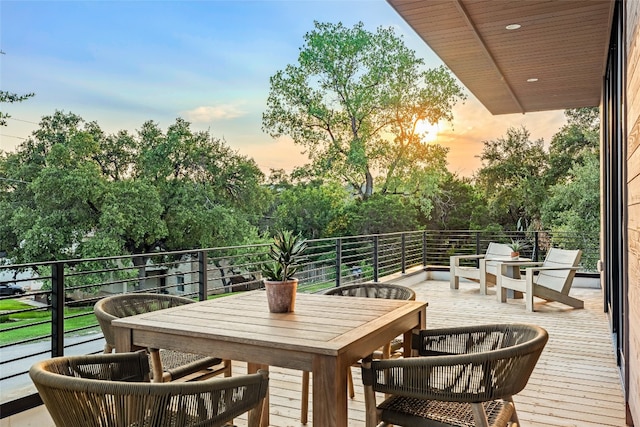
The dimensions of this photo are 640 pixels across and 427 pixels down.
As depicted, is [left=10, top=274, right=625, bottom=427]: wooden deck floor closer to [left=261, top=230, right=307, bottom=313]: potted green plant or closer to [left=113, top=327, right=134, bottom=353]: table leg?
[left=261, top=230, right=307, bottom=313]: potted green plant

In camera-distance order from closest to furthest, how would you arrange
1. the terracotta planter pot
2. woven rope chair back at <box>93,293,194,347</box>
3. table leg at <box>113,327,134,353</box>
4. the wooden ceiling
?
1. table leg at <box>113,327,134,353</box>
2. the terracotta planter pot
3. woven rope chair back at <box>93,293,194,347</box>
4. the wooden ceiling

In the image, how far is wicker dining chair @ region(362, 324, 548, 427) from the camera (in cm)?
192

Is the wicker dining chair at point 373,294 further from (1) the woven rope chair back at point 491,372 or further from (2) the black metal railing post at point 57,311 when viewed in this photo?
(2) the black metal railing post at point 57,311

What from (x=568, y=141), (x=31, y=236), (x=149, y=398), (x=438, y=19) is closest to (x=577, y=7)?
(x=438, y=19)

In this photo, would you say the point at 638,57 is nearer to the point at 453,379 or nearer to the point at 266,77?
the point at 453,379

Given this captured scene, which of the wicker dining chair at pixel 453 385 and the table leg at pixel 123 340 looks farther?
the table leg at pixel 123 340

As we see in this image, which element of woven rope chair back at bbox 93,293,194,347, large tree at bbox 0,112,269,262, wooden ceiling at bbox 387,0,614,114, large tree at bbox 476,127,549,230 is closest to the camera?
woven rope chair back at bbox 93,293,194,347

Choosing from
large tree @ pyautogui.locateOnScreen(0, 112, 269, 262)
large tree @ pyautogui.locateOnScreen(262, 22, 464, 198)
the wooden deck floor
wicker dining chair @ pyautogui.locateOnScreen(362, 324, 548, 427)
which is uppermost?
large tree @ pyautogui.locateOnScreen(262, 22, 464, 198)

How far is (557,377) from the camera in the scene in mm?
3814

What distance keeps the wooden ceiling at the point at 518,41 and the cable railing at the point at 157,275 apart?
2187 mm

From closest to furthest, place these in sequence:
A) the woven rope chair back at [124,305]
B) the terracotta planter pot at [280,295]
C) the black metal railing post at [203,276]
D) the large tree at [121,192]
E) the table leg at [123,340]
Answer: the table leg at [123,340], the terracotta planter pot at [280,295], the woven rope chair back at [124,305], the black metal railing post at [203,276], the large tree at [121,192]

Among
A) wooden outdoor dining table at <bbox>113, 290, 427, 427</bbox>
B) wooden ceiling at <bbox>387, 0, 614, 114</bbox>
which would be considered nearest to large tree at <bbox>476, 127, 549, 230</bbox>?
wooden ceiling at <bbox>387, 0, 614, 114</bbox>

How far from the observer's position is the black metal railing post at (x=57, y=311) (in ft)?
10.7

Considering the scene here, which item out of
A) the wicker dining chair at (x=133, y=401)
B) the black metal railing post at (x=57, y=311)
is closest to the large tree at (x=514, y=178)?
the black metal railing post at (x=57, y=311)
